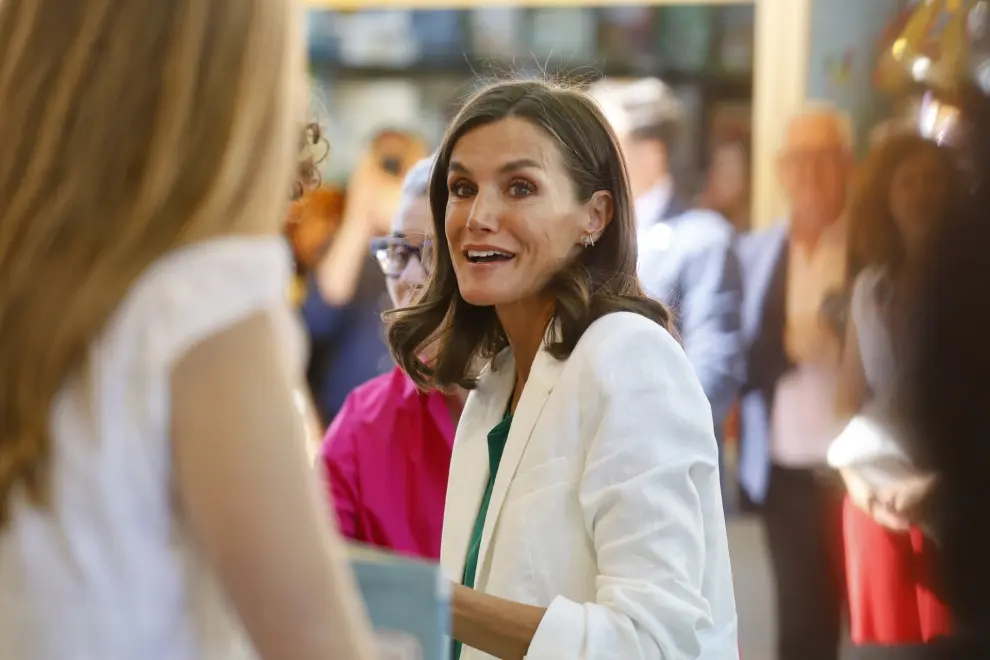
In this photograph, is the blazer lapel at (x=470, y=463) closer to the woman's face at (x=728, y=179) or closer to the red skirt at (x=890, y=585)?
the red skirt at (x=890, y=585)

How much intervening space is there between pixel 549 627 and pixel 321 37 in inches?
128

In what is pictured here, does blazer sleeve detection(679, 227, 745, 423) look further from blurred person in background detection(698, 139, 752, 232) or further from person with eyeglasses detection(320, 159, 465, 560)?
person with eyeglasses detection(320, 159, 465, 560)

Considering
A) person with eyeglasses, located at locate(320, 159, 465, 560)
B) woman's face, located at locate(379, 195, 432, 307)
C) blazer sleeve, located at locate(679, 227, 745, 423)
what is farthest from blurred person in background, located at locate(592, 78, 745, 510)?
person with eyeglasses, located at locate(320, 159, 465, 560)

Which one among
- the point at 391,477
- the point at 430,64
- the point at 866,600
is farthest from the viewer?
the point at 430,64

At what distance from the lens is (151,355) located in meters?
0.74

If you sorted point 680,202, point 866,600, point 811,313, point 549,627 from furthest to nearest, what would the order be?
point 680,202 → point 811,313 → point 866,600 → point 549,627

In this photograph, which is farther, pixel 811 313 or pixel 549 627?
pixel 811 313

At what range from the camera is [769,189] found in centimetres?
376

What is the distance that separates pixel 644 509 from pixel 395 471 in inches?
23.8

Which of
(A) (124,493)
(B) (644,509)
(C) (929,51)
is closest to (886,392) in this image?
A: (C) (929,51)

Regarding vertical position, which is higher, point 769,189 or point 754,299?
point 769,189

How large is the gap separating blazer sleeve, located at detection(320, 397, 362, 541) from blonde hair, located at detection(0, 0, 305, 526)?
0.98m

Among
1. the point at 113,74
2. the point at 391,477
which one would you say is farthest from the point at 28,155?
the point at 391,477

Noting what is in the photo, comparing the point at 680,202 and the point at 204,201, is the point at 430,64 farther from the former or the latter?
the point at 204,201
